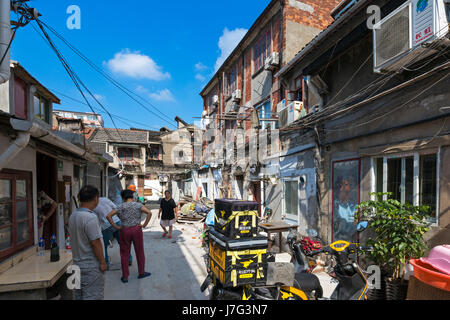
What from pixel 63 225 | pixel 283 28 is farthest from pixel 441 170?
pixel 63 225

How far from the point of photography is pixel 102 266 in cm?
318

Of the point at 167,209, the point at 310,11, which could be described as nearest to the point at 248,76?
the point at 310,11

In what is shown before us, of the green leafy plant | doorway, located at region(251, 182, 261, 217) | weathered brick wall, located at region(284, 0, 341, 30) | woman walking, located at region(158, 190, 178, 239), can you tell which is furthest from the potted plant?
weathered brick wall, located at region(284, 0, 341, 30)

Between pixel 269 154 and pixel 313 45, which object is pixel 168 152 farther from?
pixel 313 45

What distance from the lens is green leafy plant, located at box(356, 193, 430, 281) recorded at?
358 cm

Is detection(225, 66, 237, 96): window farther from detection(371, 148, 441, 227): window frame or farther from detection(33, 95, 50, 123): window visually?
detection(371, 148, 441, 227): window frame

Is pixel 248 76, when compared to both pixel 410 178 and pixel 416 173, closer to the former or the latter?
pixel 410 178

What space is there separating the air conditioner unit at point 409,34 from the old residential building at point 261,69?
4.85m

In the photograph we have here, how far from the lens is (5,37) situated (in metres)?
3.93

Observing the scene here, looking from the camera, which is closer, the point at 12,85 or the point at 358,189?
the point at 358,189

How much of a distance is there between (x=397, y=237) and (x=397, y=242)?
111 millimetres

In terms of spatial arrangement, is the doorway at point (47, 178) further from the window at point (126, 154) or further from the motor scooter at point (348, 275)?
the window at point (126, 154)

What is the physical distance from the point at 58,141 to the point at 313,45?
682 centimetres

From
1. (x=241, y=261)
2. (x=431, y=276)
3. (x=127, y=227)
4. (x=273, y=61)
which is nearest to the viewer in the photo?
(x=431, y=276)
